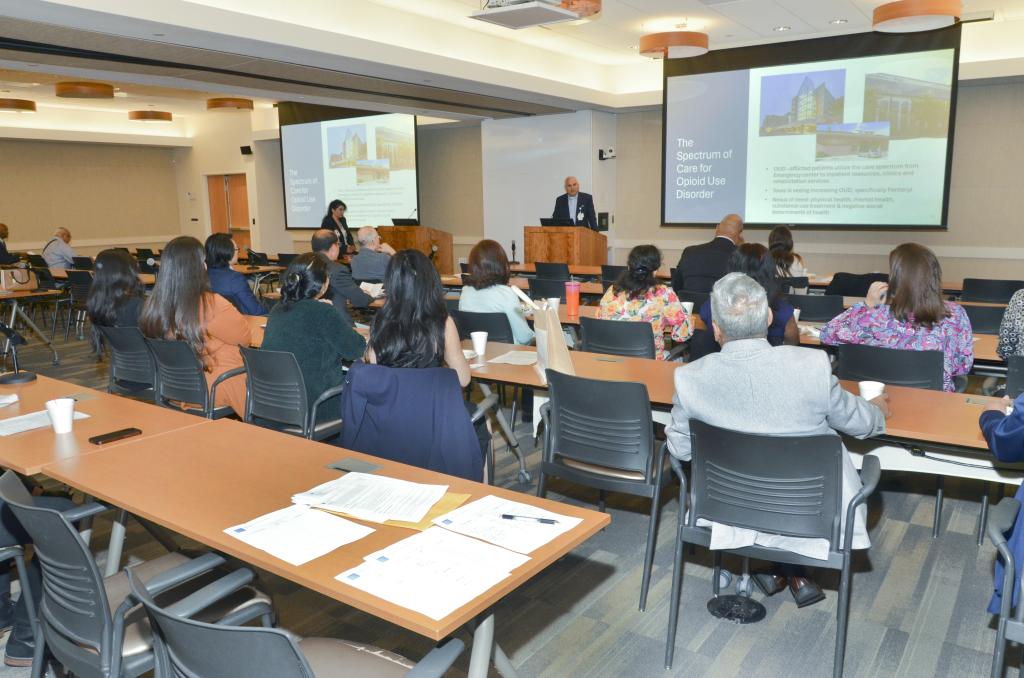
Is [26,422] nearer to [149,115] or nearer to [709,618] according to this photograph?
[709,618]

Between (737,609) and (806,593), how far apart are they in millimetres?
282

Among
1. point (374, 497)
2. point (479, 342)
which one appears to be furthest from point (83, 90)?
point (374, 497)

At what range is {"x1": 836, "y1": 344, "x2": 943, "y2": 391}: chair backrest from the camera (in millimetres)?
3443

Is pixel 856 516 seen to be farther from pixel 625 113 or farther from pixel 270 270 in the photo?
pixel 625 113

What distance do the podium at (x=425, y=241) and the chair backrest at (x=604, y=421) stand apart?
858 centimetres

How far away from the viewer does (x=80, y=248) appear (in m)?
16.5

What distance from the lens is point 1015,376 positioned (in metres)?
3.08

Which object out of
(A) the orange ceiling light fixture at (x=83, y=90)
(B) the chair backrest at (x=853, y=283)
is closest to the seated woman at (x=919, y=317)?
(B) the chair backrest at (x=853, y=283)

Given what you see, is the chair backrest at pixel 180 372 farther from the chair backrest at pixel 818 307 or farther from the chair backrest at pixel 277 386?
the chair backrest at pixel 818 307

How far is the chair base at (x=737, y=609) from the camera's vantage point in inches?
116

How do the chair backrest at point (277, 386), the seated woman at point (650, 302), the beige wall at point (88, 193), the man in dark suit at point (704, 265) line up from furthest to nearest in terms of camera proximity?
1. the beige wall at point (88, 193)
2. the man in dark suit at point (704, 265)
3. the seated woman at point (650, 302)
4. the chair backrest at point (277, 386)

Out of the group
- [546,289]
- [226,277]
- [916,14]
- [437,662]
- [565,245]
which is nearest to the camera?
[437,662]

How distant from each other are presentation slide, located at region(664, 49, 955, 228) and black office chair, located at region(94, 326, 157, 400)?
25.5 feet

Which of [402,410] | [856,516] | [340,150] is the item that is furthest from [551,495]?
[340,150]
